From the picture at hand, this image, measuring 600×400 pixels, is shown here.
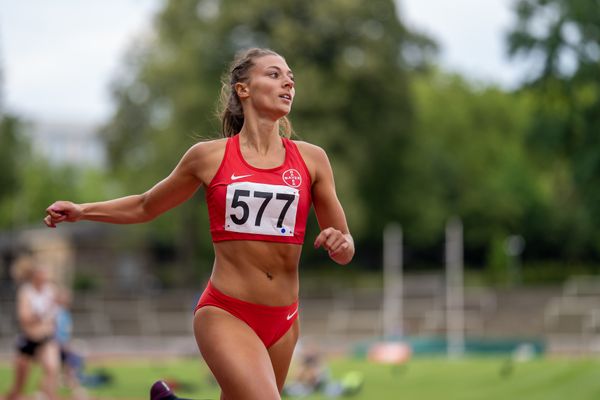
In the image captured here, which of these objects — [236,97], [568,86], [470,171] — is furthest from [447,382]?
[470,171]

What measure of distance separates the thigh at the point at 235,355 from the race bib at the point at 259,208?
1.53ft

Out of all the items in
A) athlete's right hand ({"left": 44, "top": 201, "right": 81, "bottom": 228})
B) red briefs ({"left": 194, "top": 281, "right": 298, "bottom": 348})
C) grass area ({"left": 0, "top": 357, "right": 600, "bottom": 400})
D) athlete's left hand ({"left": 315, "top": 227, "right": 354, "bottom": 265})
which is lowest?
grass area ({"left": 0, "top": 357, "right": 600, "bottom": 400})

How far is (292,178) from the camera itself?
18.1 feet

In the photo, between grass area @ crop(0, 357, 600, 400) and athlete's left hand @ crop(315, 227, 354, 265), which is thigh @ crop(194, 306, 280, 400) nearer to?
athlete's left hand @ crop(315, 227, 354, 265)

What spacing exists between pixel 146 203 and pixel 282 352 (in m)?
1.15

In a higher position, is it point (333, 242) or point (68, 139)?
point (68, 139)

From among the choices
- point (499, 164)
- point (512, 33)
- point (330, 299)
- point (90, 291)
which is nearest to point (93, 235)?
point (90, 291)

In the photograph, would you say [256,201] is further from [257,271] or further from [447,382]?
[447,382]

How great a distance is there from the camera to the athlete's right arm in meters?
5.67

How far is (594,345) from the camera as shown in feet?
128

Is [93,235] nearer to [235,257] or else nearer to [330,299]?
[330,299]

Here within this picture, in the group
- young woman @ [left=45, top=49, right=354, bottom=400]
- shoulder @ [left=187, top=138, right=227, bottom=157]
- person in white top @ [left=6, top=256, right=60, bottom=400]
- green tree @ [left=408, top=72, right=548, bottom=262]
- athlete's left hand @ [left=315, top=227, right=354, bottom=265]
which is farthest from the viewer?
green tree @ [left=408, top=72, right=548, bottom=262]

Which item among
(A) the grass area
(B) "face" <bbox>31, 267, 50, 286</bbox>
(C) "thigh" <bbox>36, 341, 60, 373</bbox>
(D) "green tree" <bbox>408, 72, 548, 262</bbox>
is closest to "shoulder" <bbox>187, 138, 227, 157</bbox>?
(C) "thigh" <bbox>36, 341, 60, 373</bbox>

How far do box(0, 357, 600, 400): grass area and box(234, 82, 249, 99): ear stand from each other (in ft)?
38.3
